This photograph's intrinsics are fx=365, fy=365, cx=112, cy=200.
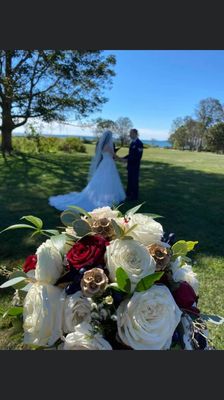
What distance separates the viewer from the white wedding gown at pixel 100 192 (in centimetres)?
800

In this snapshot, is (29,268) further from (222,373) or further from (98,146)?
(98,146)

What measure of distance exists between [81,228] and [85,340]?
0.36 m

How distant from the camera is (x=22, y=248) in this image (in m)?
5.30

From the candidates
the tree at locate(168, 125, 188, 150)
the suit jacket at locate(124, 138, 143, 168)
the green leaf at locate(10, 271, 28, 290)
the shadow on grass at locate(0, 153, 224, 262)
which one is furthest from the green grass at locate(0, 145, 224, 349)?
the tree at locate(168, 125, 188, 150)

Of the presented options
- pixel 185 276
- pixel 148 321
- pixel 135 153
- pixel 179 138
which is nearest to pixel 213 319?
pixel 185 276

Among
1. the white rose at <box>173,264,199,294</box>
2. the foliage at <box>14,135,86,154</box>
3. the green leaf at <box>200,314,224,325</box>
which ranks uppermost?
the white rose at <box>173,264,199,294</box>

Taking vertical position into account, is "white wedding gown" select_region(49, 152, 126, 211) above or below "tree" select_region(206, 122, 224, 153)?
below

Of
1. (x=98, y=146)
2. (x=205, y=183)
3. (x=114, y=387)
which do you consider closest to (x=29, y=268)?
(x=114, y=387)

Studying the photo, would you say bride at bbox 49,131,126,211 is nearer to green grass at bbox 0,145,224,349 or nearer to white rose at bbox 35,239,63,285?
green grass at bbox 0,145,224,349

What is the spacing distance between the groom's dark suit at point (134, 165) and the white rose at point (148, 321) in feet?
26.4

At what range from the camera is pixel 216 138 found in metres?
25.9

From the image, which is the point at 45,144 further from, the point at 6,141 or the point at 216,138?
the point at 216,138

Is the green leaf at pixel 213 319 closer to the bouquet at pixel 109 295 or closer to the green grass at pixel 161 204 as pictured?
the bouquet at pixel 109 295

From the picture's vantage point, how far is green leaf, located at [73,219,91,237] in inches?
47.7
